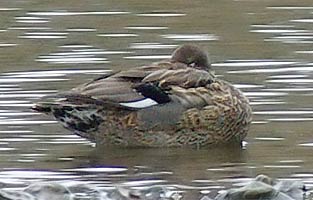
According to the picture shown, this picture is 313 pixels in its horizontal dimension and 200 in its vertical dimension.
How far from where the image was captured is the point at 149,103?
10617mm

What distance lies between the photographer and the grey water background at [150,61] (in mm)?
9734

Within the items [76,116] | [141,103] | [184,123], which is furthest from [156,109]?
[76,116]

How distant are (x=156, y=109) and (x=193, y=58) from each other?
0.69 metres

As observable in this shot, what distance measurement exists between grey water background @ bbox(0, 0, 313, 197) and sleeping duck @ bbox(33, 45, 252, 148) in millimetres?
113

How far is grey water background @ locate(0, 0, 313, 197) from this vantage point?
31.9 ft

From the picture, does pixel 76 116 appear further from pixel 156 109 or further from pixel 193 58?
pixel 193 58

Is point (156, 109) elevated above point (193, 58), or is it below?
below

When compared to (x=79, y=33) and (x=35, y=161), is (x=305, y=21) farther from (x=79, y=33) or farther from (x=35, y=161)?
(x=35, y=161)

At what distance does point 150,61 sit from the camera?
1310cm

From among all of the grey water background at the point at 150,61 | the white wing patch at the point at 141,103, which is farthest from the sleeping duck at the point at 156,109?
the grey water background at the point at 150,61

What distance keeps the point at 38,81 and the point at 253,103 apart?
1.81 m

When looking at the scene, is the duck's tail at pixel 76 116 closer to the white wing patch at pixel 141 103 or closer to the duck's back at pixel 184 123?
the duck's back at pixel 184 123

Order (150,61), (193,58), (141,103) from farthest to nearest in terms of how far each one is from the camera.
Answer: (150,61)
(193,58)
(141,103)

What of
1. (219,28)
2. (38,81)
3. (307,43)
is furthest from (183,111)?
(219,28)
